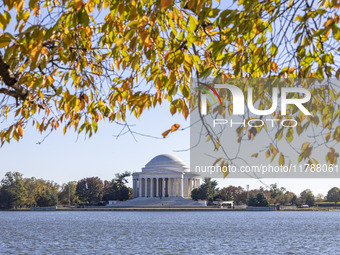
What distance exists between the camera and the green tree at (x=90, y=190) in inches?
5172

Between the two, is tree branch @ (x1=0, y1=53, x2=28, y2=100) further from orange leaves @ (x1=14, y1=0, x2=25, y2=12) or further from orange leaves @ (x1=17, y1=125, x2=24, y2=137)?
orange leaves @ (x1=14, y1=0, x2=25, y2=12)

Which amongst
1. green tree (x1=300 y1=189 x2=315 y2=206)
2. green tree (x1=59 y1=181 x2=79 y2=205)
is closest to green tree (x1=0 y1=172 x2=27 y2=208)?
green tree (x1=59 y1=181 x2=79 y2=205)

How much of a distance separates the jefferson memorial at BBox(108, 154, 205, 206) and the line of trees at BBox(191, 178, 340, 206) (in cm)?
638

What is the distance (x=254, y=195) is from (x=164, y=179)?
80.7 ft

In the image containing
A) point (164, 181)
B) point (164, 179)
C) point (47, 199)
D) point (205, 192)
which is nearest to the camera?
point (205, 192)

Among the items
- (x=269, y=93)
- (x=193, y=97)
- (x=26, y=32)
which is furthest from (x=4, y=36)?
(x=269, y=93)

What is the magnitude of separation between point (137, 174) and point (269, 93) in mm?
127286

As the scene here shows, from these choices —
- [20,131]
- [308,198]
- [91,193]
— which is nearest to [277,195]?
[308,198]

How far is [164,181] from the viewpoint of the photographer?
132 meters

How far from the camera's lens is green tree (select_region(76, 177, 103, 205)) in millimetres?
131375

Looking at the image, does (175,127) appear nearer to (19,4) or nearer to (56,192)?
(19,4)

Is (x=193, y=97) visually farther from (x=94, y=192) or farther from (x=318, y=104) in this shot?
(x=94, y=192)

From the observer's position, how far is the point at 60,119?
9.12 m

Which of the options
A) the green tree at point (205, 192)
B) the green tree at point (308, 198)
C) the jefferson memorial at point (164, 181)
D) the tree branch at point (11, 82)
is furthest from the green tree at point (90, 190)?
the tree branch at point (11, 82)
